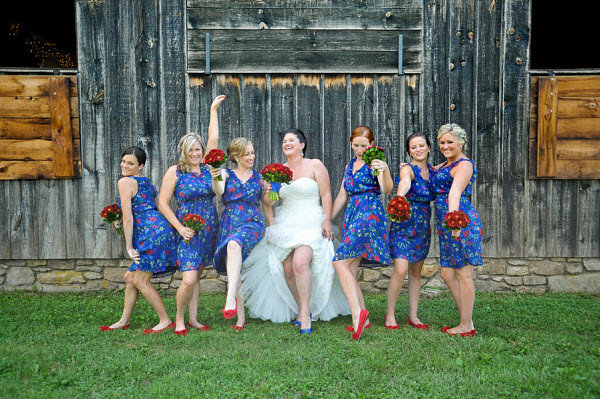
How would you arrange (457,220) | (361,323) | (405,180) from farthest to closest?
1. (405,180)
2. (361,323)
3. (457,220)

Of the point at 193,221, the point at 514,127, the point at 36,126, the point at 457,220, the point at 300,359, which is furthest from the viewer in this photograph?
the point at 514,127

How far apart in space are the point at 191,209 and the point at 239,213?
19.7 inches

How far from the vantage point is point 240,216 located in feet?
17.6

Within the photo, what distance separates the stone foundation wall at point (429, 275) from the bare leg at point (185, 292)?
187cm

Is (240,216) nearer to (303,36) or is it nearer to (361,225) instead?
(361,225)

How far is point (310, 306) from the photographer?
5.57m

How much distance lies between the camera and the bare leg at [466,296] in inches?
193

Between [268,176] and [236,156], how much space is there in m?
0.48

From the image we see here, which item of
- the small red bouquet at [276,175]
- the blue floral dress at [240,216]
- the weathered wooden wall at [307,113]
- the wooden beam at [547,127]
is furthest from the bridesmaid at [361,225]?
the wooden beam at [547,127]

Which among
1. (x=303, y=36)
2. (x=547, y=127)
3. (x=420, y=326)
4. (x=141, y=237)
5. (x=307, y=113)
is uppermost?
(x=303, y=36)

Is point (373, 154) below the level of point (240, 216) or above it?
above

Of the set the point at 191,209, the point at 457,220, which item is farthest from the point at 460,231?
the point at 191,209

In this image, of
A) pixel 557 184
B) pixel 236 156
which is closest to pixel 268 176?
pixel 236 156

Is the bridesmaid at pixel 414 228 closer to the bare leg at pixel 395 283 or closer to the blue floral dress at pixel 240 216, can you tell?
the bare leg at pixel 395 283
